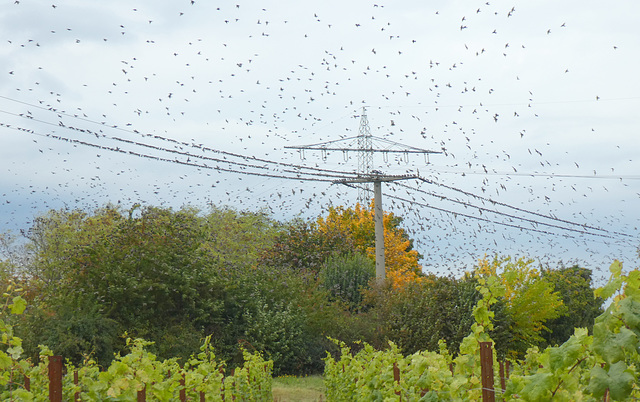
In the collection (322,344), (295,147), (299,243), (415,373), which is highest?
(295,147)

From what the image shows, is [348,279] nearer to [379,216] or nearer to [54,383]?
[379,216]

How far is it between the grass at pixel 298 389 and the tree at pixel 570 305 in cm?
834

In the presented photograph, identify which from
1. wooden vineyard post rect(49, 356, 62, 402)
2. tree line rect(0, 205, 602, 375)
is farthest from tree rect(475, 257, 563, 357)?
wooden vineyard post rect(49, 356, 62, 402)

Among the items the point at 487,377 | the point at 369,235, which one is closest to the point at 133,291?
the point at 487,377

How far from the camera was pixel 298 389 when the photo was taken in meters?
15.1

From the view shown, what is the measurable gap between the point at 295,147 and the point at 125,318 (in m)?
11.5

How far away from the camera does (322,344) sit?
776 inches

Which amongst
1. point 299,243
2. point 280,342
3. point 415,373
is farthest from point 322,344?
point 415,373

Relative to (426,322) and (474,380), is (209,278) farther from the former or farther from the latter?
(474,380)

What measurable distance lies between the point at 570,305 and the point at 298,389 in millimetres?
11235

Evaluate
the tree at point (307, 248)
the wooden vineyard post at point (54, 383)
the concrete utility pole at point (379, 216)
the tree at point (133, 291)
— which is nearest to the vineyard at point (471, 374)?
the wooden vineyard post at point (54, 383)

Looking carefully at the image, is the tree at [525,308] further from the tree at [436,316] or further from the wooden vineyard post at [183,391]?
the wooden vineyard post at [183,391]

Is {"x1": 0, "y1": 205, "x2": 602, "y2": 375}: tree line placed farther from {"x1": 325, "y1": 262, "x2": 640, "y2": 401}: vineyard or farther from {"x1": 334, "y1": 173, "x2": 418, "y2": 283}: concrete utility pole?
{"x1": 325, "y1": 262, "x2": 640, "y2": 401}: vineyard

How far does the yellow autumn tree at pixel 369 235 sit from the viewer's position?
1323 inches
